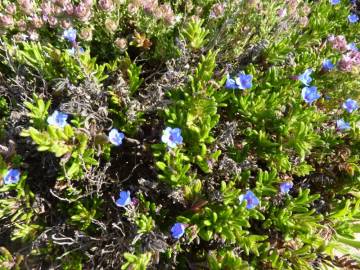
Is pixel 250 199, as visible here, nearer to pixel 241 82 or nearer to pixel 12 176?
pixel 241 82

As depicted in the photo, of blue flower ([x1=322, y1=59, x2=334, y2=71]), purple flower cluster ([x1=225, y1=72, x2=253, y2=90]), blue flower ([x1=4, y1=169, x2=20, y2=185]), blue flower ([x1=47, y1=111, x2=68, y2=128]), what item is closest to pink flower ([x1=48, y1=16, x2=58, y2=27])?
blue flower ([x1=47, y1=111, x2=68, y2=128])

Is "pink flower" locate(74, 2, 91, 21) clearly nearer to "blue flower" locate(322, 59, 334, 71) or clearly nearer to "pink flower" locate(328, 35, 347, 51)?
"blue flower" locate(322, 59, 334, 71)

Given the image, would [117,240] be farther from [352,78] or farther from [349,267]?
[352,78]

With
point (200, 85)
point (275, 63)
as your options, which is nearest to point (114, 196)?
point (200, 85)

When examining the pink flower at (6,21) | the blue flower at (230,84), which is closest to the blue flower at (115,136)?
the blue flower at (230,84)

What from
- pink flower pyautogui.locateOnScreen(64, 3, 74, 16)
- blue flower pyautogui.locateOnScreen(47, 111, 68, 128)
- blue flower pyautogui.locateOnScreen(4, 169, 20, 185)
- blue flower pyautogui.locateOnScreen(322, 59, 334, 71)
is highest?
blue flower pyautogui.locateOnScreen(322, 59, 334, 71)

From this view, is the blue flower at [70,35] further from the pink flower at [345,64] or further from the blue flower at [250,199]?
the pink flower at [345,64]

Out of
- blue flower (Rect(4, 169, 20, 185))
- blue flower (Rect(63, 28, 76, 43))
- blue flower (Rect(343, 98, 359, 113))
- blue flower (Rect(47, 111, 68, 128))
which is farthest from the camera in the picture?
blue flower (Rect(343, 98, 359, 113))
